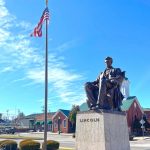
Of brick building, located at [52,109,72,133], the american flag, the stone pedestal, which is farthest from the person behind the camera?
brick building, located at [52,109,72,133]

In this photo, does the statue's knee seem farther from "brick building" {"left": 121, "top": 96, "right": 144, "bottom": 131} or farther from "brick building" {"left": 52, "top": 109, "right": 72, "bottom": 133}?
"brick building" {"left": 52, "top": 109, "right": 72, "bottom": 133}

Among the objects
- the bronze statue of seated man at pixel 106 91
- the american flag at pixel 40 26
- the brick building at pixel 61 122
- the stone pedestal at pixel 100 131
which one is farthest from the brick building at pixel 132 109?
the stone pedestal at pixel 100 131

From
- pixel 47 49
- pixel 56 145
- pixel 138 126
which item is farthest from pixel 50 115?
pixel 47 49

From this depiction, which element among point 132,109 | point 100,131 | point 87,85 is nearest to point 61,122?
point 132,109

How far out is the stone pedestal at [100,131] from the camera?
1377cm

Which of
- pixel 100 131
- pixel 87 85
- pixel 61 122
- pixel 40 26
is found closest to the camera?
pixel 100 131

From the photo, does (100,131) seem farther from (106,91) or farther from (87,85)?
(87,85)

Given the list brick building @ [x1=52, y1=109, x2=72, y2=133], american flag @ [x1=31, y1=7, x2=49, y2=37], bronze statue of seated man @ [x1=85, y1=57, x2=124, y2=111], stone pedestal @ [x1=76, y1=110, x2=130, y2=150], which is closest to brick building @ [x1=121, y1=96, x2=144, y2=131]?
brick building @ [x1=52, y1=109, x2=72, y2=133]

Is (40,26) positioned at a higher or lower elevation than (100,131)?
higher

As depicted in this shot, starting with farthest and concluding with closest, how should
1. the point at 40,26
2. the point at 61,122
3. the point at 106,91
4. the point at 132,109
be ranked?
the point at 61,122 < the point at 132,109 < the point at 40,26 < the point at 106,91

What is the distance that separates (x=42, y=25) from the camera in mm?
24969

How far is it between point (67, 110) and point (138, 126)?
72.1ft

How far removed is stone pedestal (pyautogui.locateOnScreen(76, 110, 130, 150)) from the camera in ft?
45.2

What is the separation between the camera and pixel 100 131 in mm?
13797
